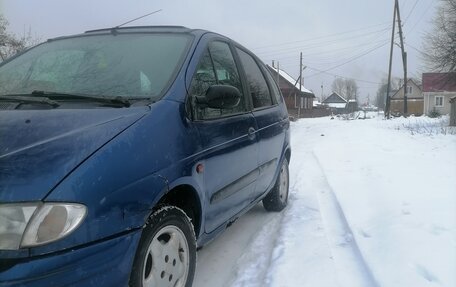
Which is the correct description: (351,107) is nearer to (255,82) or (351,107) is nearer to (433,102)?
(433,102)

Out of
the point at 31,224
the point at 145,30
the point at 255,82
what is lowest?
the point at 31,224

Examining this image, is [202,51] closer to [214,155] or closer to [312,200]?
[214,155]

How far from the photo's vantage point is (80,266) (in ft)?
6.50

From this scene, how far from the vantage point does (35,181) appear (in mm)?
1961

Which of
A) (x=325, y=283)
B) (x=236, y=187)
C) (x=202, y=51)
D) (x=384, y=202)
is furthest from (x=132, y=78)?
(x=384, y=202)

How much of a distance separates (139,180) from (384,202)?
3.78 metres

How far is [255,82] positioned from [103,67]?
180 cm

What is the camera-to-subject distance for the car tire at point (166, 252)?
7.79 ft

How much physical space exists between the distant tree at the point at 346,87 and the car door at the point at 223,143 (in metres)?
124

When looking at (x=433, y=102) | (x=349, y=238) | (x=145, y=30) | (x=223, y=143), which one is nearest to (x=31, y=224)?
(x=223, y=143)

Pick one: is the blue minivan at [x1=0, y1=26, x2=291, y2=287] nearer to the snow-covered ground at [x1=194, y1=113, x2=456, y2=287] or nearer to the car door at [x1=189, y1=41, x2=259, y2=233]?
the car door at [x1=189, y1=41, x2=259, y2=233]

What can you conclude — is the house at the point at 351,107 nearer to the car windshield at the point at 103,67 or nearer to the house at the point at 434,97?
the house at the point at 434,97

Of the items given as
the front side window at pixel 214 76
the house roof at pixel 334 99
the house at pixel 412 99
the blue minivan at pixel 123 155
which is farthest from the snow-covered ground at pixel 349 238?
the house roof at pixel 334 99

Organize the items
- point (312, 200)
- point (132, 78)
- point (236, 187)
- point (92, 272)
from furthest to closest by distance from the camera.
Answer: point (312, 200) → point (236, 187) → point (132, 78) → point (92, 272)
